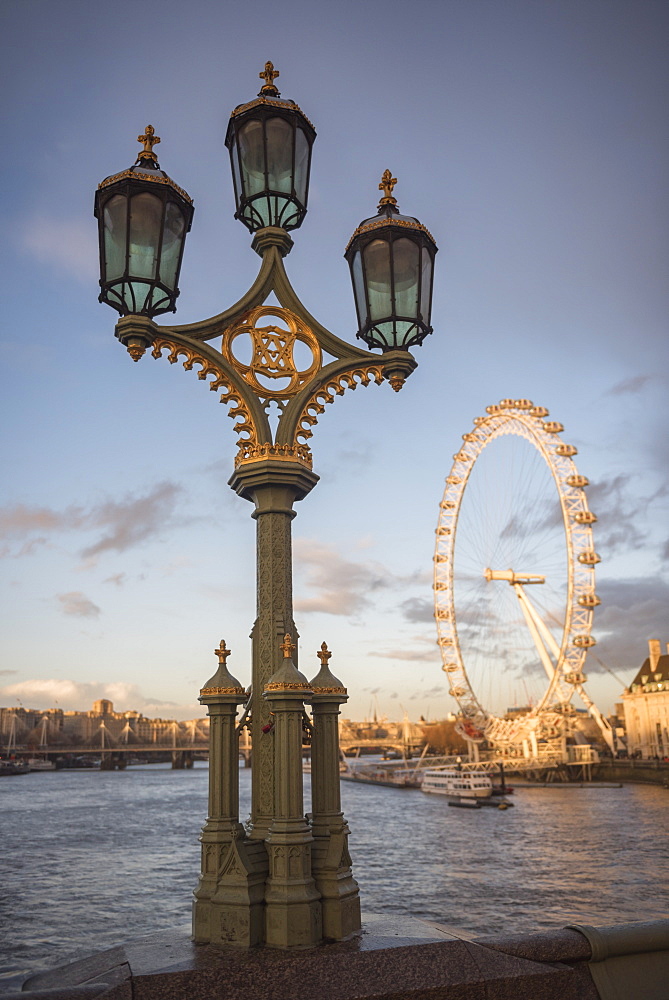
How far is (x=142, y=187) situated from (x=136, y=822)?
53.8 metres

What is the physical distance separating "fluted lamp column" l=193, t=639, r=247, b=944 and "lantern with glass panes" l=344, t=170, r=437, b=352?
8.04ft

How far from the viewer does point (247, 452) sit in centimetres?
598

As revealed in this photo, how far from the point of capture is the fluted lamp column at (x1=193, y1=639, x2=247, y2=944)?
540 cm

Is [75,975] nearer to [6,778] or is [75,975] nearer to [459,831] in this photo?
[459,831]

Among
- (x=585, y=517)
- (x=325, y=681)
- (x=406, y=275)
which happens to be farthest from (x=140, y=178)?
(x=585, y=517)

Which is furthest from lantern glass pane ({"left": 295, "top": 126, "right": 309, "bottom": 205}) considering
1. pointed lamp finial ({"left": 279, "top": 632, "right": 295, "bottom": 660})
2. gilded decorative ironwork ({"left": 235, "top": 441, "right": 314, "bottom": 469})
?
pointed lamp finial ({"left": 279, "top": 632, "right": 295, "bottom": 660})

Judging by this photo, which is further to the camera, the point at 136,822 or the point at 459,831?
the point at 136,822

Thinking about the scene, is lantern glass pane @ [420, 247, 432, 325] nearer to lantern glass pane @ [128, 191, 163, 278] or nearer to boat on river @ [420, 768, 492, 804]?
lantern glass pane @ [128, 191, 163, 278]

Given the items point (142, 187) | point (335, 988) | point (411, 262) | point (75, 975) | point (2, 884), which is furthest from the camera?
point (2, 884)

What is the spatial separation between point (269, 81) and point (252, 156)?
55 cm

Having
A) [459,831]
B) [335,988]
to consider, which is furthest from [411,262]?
[459,831]

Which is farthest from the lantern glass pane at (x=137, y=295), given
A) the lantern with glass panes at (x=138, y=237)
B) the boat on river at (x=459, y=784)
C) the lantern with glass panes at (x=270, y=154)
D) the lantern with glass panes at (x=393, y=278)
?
the boat on river at (x=459, y=784)

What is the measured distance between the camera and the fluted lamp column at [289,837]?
4957 millimetres

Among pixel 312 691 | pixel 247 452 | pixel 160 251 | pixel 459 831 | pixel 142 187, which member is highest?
pixel 142 187
